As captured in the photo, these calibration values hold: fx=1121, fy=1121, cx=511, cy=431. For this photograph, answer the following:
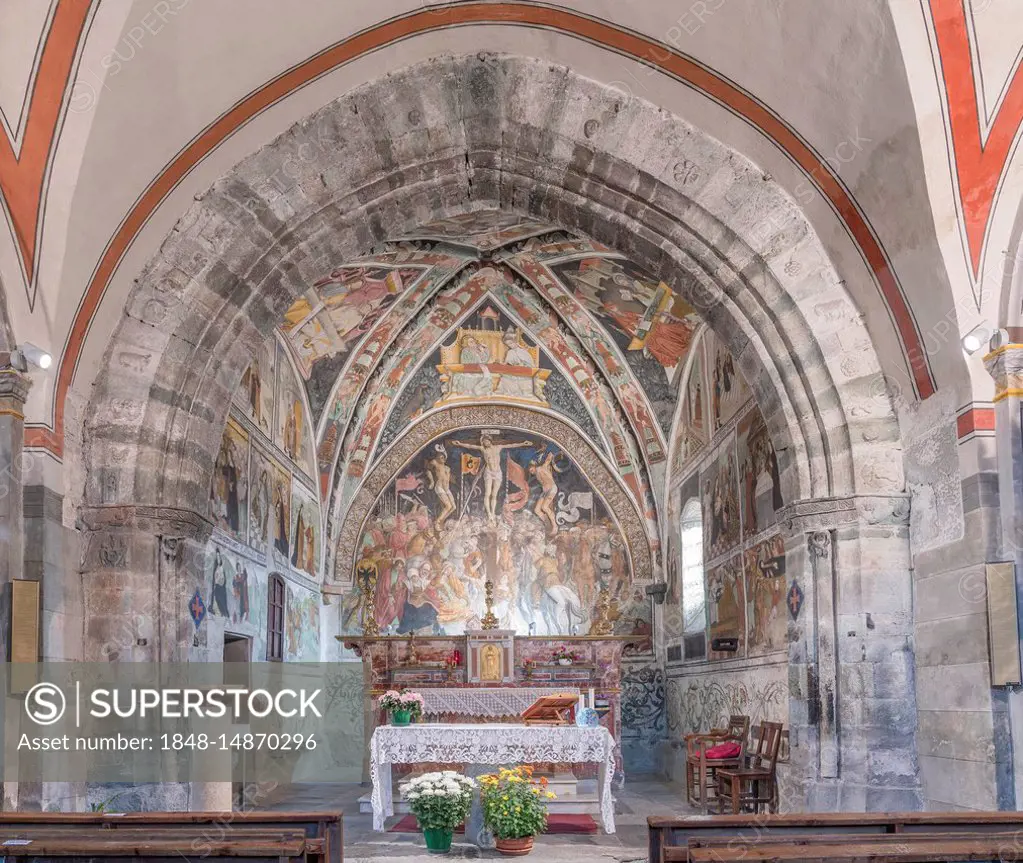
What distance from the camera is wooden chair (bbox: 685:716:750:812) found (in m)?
11.3

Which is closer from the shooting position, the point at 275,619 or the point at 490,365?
the point at 275,619

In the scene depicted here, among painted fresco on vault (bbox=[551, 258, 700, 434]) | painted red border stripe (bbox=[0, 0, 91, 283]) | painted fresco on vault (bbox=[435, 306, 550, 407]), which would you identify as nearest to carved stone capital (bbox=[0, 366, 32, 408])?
painted red border stripe (bbox=[0, 0, 91, 283])

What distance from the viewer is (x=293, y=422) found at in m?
15.6

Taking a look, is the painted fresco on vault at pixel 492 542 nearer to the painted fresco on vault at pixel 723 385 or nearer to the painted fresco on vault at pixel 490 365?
the painted fresco on vault at pixel 490 365

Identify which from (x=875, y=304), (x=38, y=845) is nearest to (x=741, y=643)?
(x=875, y=304)

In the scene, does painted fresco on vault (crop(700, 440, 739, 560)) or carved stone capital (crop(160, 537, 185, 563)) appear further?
painted fresco on vault (crop(700, 440, 739, 560))

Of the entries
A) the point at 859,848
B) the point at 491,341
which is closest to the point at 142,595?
the point at 859,848

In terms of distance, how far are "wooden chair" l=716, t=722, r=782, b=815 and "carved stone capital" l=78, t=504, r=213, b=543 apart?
18.1 ft

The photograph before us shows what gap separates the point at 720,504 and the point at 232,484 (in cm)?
582

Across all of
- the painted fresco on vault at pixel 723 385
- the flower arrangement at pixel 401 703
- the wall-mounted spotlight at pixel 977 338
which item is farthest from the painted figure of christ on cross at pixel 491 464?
the wall-mounted spotlight at pixel 977 338

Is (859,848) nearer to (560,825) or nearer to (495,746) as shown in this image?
(495,746)

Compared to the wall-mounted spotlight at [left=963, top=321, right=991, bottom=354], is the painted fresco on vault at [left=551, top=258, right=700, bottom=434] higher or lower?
higher

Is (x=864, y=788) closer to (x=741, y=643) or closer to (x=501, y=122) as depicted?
(x=741, y=643)

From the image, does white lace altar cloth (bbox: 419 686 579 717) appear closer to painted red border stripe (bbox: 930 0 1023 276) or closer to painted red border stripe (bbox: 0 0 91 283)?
painted red border stripe (bbox: 0 0 91 283)
